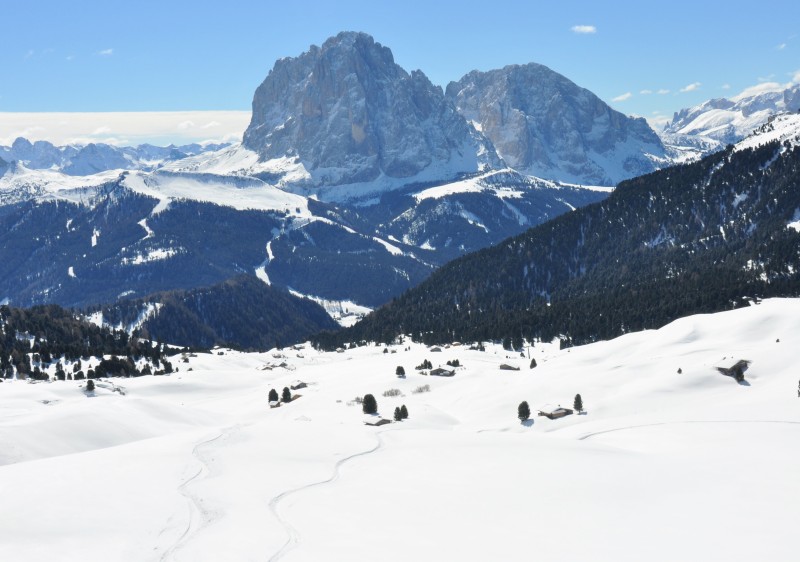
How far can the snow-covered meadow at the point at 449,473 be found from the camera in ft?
142

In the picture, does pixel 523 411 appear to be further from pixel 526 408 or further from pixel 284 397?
pixel 284 397

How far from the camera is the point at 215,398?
162 meters

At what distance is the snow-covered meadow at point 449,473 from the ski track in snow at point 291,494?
177mm

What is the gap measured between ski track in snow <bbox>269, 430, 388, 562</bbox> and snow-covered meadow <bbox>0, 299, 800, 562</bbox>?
177 mm

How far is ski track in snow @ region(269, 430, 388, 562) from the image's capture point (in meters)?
42.4

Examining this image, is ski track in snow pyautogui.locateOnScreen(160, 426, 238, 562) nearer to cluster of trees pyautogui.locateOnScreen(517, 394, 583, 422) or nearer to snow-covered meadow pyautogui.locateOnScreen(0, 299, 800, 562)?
snow-covered meadow pyautogui.locateOnScreen(0, 299, 800, 562)

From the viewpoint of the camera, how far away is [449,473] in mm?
63500

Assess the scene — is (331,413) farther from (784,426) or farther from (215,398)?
(784,426)

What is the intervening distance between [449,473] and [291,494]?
1453 centimetres

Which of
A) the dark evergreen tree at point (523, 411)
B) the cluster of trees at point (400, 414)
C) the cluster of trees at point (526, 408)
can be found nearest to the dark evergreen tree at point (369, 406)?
the cluster of trees at point (400, 414)

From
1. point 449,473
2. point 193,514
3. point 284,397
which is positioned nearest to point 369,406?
point 284,397

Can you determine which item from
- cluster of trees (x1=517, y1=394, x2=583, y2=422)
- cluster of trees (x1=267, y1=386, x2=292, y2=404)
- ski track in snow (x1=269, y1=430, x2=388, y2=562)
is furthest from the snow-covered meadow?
cluster of trees (x1=267, y1=386, x2=292, y2=404)

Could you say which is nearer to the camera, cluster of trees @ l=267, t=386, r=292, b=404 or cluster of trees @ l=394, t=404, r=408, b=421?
cluster of trees @ l=394, t=404, r=408, b=421

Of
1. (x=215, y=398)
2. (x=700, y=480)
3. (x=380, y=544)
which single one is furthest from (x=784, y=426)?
(x=215, y=398)
